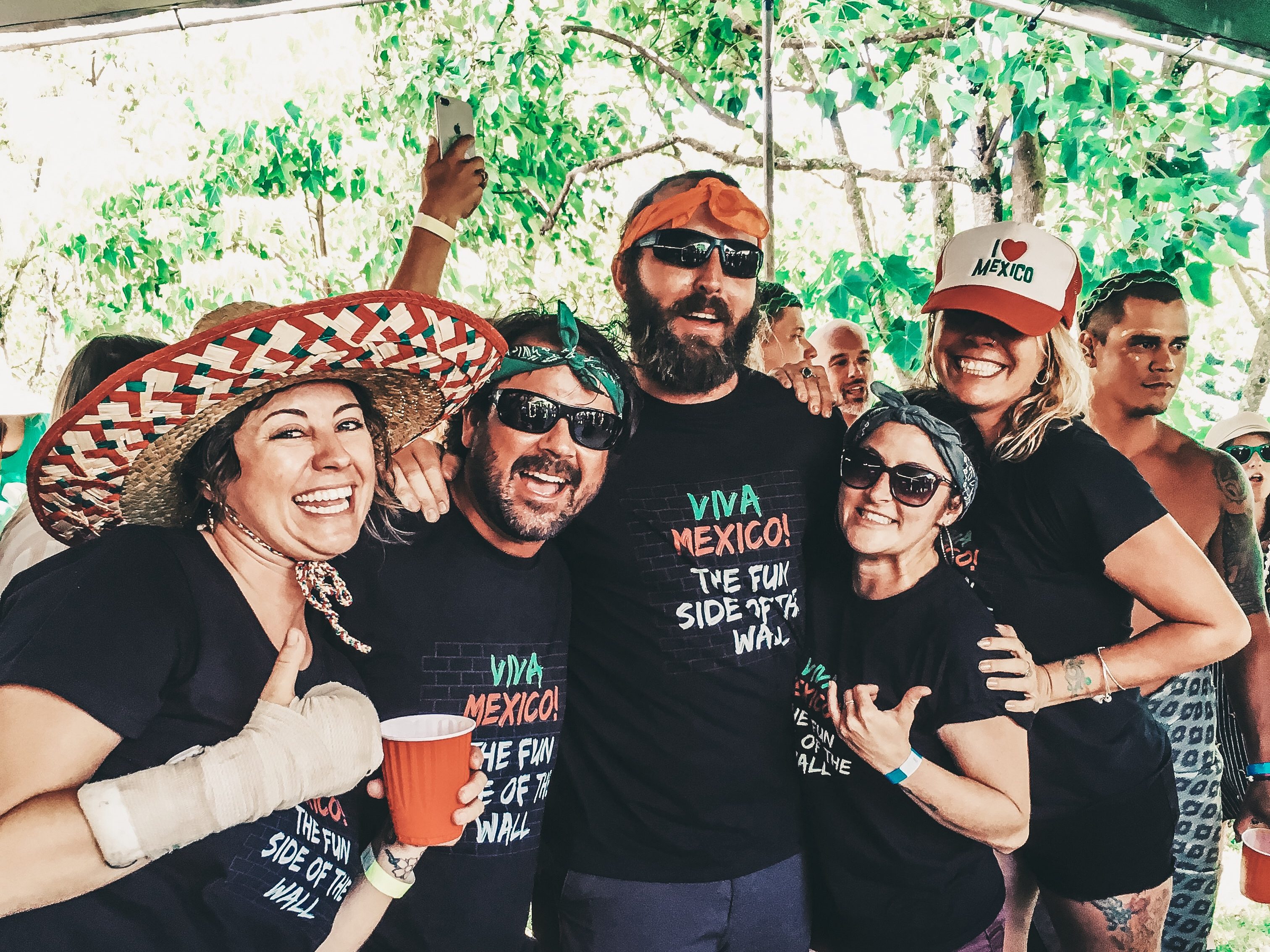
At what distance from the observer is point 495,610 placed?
239cm

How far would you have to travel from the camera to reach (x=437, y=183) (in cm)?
285

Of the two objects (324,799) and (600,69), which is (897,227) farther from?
(324,799)

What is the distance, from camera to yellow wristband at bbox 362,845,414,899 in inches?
83.4

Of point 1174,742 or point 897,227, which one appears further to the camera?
point 897,227

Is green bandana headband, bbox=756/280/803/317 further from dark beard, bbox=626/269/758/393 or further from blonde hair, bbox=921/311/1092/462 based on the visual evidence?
blonde hair, bbox=921/311/1092/462

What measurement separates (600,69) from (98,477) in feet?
20.4

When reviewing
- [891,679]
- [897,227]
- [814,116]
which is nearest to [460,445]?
[891,679]

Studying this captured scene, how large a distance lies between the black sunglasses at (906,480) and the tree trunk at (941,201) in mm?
2698

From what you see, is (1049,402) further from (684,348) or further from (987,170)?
(987,170)

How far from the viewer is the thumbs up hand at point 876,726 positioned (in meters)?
2.30

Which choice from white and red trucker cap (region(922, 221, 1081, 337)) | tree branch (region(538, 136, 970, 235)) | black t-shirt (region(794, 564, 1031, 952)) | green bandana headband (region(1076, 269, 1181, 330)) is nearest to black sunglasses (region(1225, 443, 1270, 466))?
green bandana headband (region(1076, 269, 1181, 330))

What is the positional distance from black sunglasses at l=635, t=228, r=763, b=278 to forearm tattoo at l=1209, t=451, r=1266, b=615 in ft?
6.56

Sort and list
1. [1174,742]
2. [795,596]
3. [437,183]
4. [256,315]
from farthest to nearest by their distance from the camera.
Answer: [1174,742]
[437,183]
[795,596]
[256,315]

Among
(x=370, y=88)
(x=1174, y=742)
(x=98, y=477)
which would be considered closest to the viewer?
(x=98, y=477)
